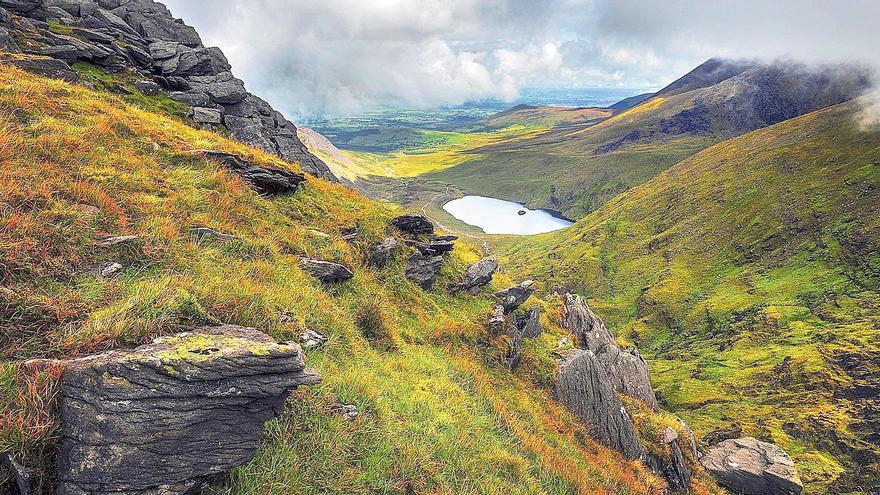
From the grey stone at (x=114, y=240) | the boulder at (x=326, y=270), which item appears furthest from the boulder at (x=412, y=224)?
the grey stone at (x=114, y=240)

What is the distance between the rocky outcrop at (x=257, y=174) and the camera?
15.6 meters

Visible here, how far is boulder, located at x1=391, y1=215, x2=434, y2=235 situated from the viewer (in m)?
19.8

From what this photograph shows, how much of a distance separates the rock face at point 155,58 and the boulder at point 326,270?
18895 millimetres

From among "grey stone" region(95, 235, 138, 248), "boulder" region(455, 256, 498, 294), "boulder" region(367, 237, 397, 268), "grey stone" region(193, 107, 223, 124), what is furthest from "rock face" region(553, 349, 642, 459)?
"grey stone" region(193, 107, 223, 124)

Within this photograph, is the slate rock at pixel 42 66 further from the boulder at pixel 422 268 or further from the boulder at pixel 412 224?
the boulder at pixel 422 268

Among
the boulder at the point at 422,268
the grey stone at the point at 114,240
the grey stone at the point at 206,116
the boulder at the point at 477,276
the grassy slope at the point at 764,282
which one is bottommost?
the grassy slope at the point at 764,282

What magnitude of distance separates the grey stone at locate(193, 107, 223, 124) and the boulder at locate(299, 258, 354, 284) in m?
20.1

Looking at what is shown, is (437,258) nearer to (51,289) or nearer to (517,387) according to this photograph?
(517,387)

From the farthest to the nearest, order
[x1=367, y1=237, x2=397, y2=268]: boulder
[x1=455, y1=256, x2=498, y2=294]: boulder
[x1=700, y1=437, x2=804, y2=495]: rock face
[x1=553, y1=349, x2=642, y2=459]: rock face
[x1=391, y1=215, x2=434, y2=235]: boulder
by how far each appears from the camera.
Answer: [x1=700, y1=437, x2=804, y2=495]: rock face → [x1=455, y1=256, x2=498, y2=294]: boulder → [x1=391, y1=215, x2=434, y2=235]: boulder → [x1=553, y1=349, x2=642, y2=459]: rock face → [x1=367, y1=237, x2=397, y2=268]: boulder

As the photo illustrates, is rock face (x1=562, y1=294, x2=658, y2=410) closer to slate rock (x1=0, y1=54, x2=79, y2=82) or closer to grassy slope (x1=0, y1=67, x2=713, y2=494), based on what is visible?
grassy slope (x1=0, y1=67, x2=713, y2=494)

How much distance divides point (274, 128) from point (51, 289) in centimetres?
3024

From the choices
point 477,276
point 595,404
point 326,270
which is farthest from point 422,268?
point 595,404

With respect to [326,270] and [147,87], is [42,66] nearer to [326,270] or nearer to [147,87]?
[147,87]

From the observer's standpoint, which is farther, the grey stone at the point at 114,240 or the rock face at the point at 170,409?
the grey stone at the point at 114,240
